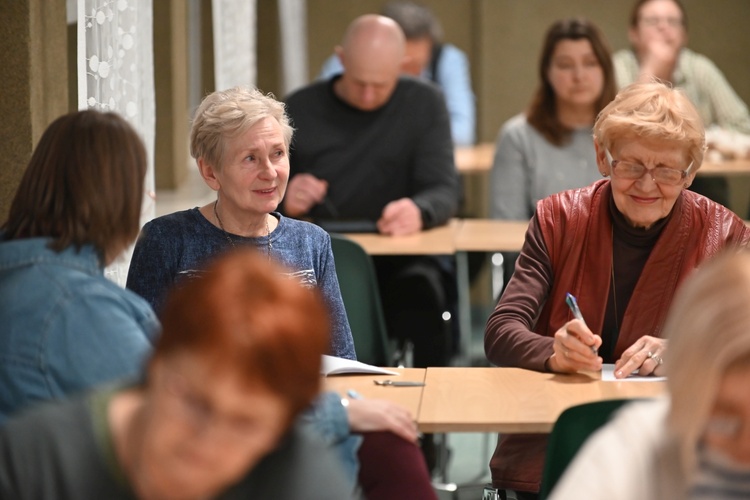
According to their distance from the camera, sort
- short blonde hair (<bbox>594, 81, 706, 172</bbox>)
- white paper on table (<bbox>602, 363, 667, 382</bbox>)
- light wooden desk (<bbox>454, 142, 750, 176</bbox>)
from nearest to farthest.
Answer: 1. white paper on table (<bbox>602, 363, 667, 382</bbox>)
2. short blonde hair (<bbox>594, 81, 706, 172</bbox>)
3. light wooden desk (<bbox>454, 142, 750, 176</bbox>)

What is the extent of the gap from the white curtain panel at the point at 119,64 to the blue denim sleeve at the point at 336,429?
99cm

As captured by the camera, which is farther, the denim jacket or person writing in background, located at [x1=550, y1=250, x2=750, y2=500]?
the denim jacket

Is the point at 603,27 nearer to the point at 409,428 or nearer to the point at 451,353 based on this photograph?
the point at 451,353

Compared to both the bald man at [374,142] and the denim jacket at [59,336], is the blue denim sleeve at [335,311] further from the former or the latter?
the bald man at [374,142]

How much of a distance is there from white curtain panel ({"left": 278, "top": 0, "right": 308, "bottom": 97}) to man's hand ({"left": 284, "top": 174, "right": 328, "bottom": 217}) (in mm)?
3113

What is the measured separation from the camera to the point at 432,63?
763cm

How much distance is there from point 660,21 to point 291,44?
2579mm

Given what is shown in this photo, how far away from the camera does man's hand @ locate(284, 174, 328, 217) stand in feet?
14.9

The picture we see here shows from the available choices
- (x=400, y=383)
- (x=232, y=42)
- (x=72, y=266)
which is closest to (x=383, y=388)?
(x=400, y=383)

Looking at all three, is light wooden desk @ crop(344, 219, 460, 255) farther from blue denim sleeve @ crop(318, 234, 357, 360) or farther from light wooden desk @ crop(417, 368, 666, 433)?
light wooden desk @ crop(417, 368, 666, 433)

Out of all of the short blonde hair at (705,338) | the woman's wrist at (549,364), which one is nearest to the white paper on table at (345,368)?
the woman's wrist at (549,364)

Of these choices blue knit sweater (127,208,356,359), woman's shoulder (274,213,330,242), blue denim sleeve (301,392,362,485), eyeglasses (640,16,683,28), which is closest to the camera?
blue denim sleeve (301,392,362,485)

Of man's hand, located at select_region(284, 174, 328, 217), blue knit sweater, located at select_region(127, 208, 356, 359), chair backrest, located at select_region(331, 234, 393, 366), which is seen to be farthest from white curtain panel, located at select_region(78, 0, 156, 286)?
man's hand, located at select_region(284, 174, 328, 217)

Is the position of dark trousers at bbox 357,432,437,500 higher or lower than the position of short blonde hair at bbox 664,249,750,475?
lower
